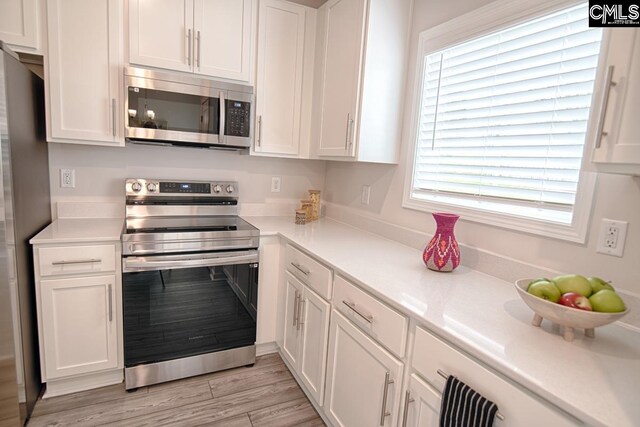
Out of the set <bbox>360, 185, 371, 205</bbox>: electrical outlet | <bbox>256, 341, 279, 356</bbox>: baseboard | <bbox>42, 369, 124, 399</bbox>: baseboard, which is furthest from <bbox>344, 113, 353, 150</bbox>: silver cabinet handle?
<bbox>42, 369, 124, 399</bbox>: baseboard

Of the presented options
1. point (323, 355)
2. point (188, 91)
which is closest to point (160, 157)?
point (188, 91)

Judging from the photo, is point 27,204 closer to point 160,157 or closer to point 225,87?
point 160,157

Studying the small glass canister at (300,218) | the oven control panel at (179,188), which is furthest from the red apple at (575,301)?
the oven control panel at (179,188)

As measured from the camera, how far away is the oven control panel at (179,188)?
2.23 metres

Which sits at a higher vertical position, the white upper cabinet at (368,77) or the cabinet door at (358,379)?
the white upper cabinet at (368,77)

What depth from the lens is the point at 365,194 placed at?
7.95 ft

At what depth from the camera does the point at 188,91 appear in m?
2.05

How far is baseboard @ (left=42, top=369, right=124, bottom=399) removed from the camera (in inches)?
73.3

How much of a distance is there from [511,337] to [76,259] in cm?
194

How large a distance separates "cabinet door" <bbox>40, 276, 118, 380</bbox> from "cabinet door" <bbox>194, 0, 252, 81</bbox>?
1.39 metres

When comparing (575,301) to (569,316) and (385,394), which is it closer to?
(569,316)

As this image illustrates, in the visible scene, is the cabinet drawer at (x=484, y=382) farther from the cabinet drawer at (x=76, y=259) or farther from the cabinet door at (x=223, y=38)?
the cabinet door at (x=223, y=38)

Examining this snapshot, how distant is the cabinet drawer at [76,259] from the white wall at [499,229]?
5.14 ft

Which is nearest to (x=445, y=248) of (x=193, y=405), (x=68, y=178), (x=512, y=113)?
(x=512, y=113)
